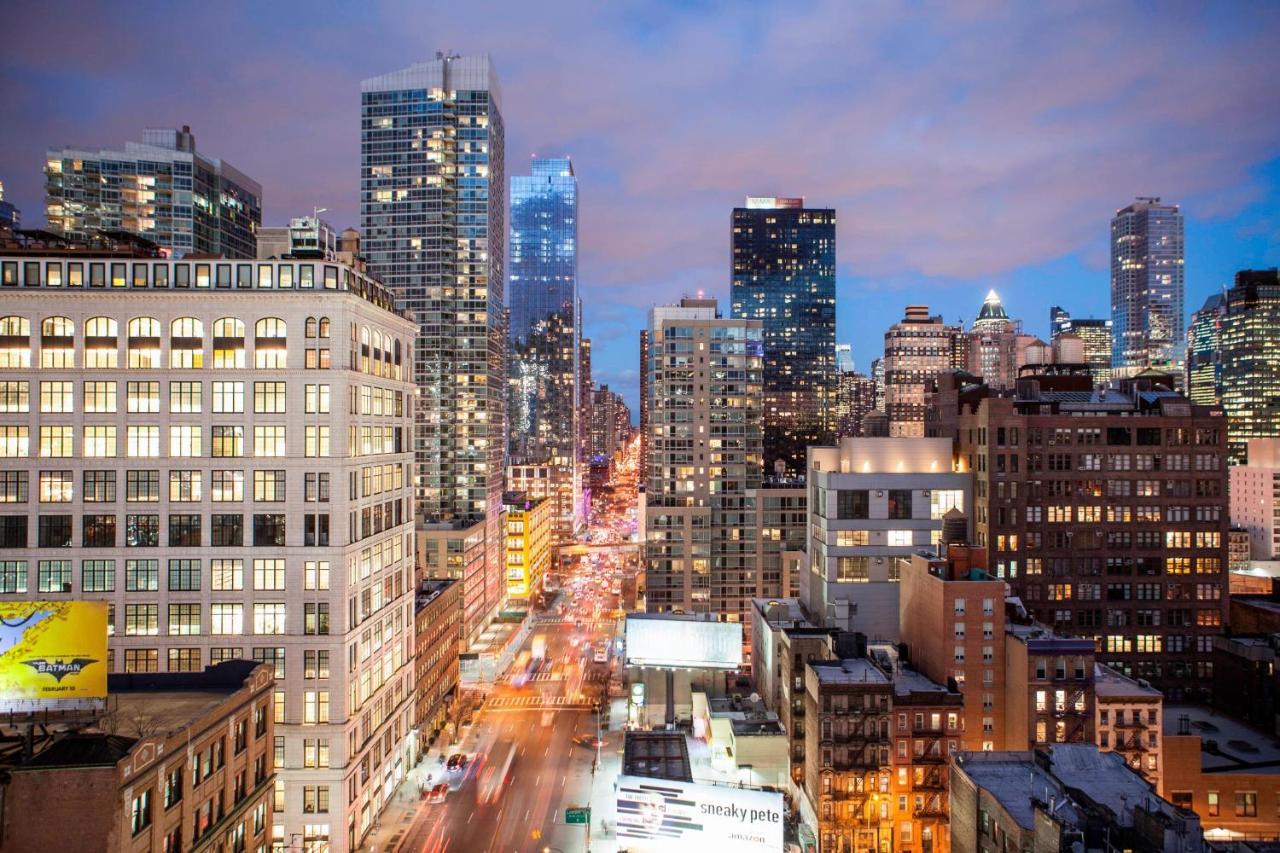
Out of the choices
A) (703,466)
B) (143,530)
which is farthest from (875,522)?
(143,530)

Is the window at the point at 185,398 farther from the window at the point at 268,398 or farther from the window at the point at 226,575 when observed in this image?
the window at the point at 226,575

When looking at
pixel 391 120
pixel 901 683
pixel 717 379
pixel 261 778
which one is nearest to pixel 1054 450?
pixel 901 683

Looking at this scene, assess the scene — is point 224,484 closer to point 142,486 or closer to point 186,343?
point 142,486

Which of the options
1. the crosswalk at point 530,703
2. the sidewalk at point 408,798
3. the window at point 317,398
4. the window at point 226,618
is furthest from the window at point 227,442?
the crosswalk at point 530,703

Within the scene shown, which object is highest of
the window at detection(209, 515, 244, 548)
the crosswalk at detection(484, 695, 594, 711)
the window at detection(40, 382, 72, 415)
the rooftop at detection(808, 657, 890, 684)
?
the window at detection(40, 382, 72, 415)

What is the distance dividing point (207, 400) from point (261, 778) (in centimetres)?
3309

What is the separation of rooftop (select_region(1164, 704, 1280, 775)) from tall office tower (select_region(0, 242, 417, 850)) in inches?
3059

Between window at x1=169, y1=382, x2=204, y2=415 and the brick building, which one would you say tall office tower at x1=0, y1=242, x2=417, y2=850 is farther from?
the brick building

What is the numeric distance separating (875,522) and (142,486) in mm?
82471

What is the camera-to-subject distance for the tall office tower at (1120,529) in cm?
10681

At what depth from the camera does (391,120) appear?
175 meters

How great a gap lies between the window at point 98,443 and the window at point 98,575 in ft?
29.9

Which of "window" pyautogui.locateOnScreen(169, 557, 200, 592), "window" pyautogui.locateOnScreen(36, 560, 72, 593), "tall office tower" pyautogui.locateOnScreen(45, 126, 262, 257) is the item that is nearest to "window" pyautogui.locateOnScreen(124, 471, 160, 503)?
"window" pyautogui.locateOnScreen(169, 557, 200, 592)

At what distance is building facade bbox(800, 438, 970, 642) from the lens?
10662 cm
